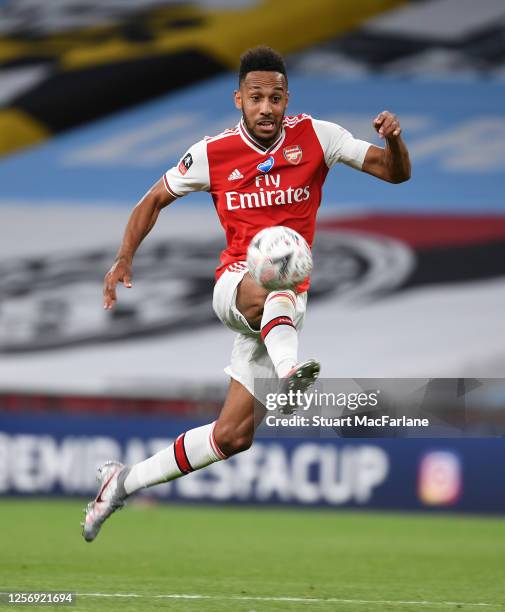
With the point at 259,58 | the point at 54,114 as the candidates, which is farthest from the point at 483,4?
the point at 259,58

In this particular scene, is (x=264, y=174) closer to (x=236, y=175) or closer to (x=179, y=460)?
(x=236, y=175)

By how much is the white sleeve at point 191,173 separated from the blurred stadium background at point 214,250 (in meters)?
5.26

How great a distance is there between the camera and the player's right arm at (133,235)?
18.8 ft

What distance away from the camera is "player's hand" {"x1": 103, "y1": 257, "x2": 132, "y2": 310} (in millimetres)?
5688

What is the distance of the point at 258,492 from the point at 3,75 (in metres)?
8.87

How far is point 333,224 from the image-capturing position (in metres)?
17.0

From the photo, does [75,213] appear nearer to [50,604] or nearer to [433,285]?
[433,285]

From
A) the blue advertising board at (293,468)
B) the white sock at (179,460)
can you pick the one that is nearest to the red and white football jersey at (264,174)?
the white sock at (179,460)

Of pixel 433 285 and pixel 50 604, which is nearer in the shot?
pixel 50 604

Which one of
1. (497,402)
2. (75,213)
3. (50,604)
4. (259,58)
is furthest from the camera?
(75,213)

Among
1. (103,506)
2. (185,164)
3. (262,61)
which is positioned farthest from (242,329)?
(262,61)

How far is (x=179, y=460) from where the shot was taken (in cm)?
592

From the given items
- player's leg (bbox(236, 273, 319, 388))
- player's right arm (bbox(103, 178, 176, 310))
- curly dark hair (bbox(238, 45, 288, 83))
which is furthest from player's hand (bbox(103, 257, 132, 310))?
curly dark hair (bbox(238, 45, 288, 83))

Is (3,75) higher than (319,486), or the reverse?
(3,75)
